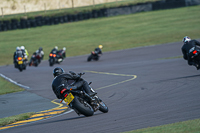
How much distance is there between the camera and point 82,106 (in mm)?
7879

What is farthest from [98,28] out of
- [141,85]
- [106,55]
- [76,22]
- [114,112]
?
[114,112]

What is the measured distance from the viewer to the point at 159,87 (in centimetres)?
1172

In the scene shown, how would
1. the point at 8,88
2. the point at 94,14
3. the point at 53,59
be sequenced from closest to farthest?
the point at 8,88, the point at 53,59, the point at 94,14

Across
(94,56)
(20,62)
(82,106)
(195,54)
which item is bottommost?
(94,56)

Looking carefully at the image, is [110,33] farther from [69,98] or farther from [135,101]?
[69,98]

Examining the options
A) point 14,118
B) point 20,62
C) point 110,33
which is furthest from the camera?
point 110,33

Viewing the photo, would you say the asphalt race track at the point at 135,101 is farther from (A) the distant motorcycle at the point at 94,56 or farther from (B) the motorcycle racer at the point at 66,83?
(A) the distant motorcycle at the point at 94,56

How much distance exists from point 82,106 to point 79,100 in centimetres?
15

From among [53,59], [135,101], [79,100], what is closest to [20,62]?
[53,59]

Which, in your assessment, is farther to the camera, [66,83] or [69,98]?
[66,83]

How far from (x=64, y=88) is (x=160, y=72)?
8364 mm

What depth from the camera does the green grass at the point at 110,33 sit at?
33.6 meters

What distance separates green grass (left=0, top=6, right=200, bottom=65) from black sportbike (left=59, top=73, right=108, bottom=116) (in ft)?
76.6

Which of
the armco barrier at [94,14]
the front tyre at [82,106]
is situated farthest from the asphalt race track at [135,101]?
the armco barrier at [94,14]
